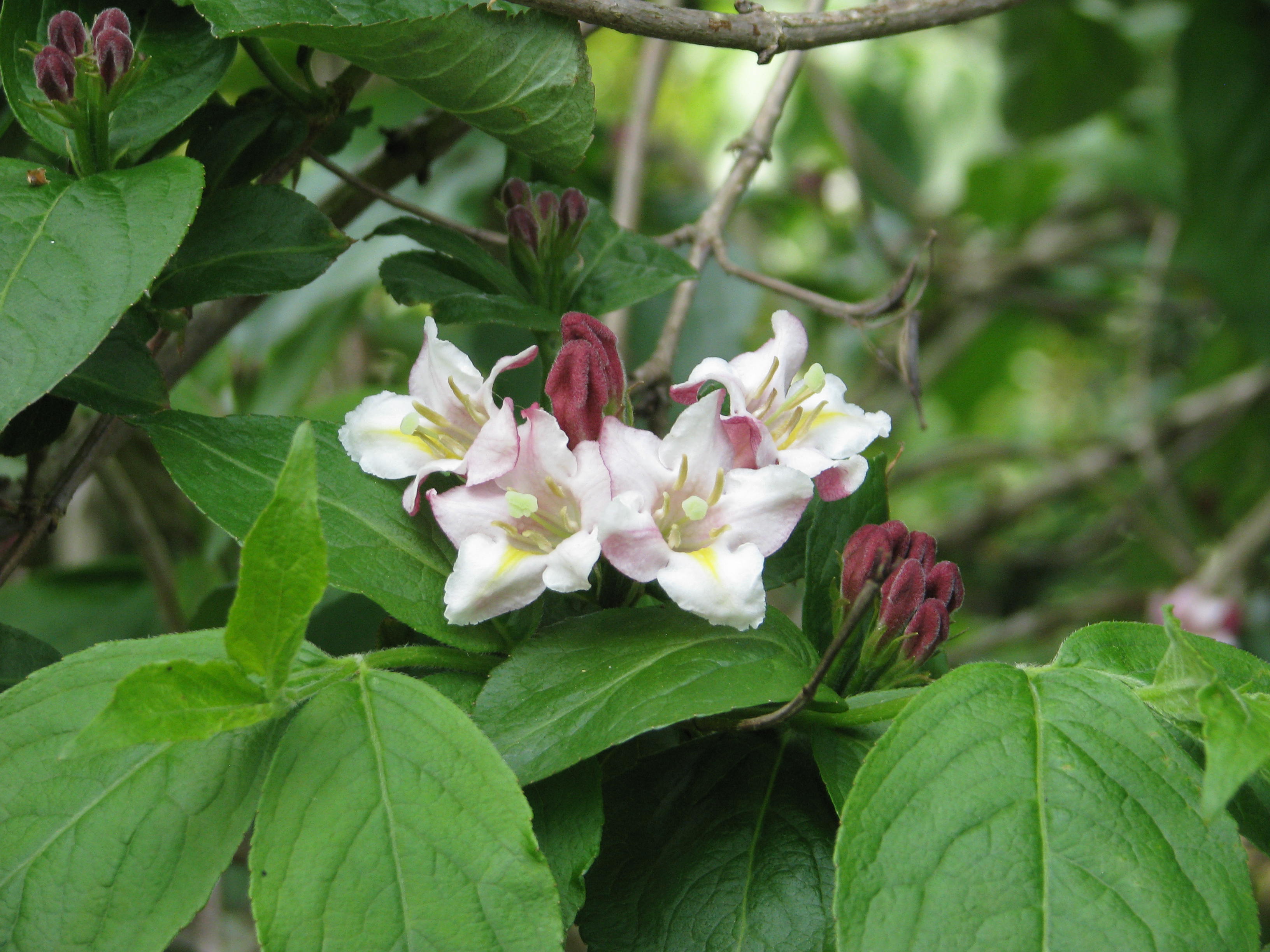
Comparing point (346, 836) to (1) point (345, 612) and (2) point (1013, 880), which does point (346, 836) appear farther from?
(1) point (345, 612)

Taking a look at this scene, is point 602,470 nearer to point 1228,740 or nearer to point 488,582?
point 488,582

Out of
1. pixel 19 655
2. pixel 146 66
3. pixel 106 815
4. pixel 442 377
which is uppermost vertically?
pixel 146 66

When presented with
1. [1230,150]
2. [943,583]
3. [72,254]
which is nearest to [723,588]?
[943,583]

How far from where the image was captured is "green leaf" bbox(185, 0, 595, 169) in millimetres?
584

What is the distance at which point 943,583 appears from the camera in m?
0.61

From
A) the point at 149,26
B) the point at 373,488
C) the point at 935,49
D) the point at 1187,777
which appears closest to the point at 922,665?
the point at 1187,777

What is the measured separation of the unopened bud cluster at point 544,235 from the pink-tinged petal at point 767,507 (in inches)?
10.6

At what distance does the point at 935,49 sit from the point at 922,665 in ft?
9.00

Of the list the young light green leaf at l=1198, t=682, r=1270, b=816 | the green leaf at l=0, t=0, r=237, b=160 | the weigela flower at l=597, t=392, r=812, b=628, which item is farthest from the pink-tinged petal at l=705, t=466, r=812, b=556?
the green leaf at l=0, t=0, r=237, b=160

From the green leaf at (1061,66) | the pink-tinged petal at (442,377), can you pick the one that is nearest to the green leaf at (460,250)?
the pink-tinged petal at (442,377)

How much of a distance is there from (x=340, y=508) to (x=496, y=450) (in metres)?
0.10

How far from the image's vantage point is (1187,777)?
0.47 metres

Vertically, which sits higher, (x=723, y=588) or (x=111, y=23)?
(x=111, y=23)

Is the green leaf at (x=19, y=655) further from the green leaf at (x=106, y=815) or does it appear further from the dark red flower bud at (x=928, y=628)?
the dark red flower bud at (x=928, y=628)
